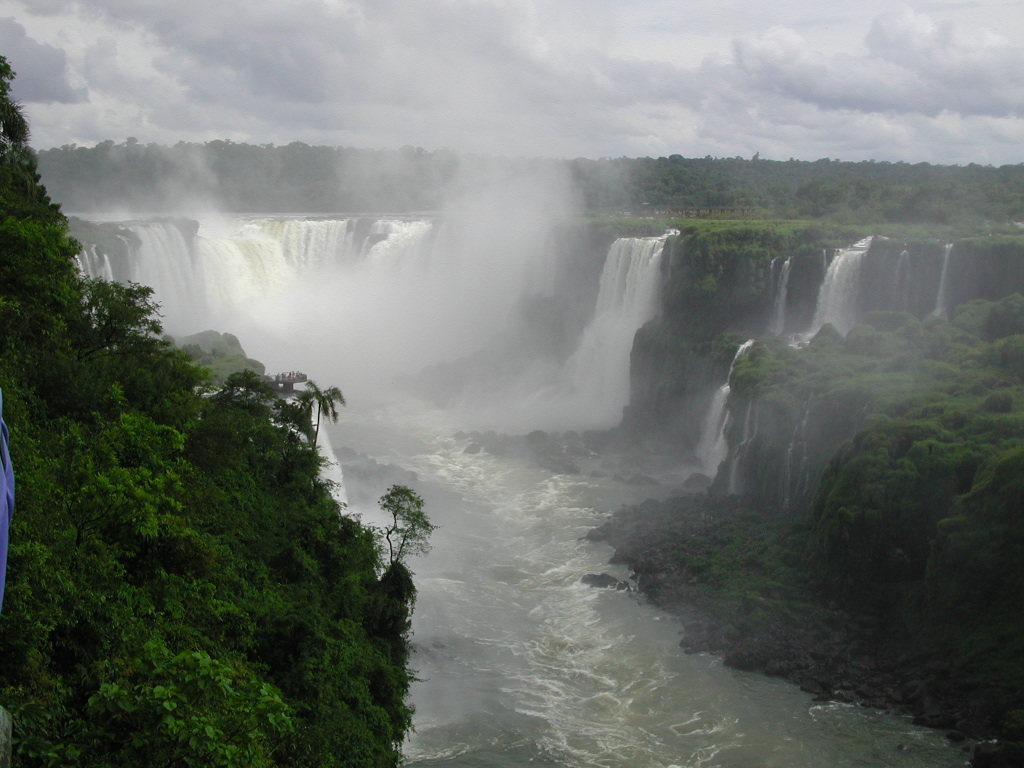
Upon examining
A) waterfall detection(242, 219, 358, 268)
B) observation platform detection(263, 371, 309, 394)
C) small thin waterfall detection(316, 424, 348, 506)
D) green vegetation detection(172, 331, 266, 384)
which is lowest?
small thin waterfall detection(316, 424, 348, 506)

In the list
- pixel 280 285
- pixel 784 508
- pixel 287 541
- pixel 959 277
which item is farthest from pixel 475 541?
pixel 280 285

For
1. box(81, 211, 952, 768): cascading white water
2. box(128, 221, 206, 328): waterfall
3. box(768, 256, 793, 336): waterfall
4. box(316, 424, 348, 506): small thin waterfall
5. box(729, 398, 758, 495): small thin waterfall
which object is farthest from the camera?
box(128, 221, 206, 328): waterfall

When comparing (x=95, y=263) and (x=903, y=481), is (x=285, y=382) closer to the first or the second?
(x=95, y=263)

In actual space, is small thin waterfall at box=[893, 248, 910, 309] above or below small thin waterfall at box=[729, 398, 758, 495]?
above

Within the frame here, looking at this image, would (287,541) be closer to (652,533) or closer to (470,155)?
(652,533)

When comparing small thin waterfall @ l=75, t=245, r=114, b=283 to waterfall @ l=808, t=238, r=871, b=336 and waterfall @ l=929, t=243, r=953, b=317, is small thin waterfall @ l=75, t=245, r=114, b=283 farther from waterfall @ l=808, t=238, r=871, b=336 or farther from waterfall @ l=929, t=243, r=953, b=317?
waterfall @ l=929, t=243, r=953, b=317

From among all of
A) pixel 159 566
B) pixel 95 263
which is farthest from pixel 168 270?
pixel 159 566

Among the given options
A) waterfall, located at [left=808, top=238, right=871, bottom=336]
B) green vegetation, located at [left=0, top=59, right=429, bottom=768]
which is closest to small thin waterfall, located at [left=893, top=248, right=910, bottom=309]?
waterfall, located at [left=808, top=238, right=871, bottom=336]
